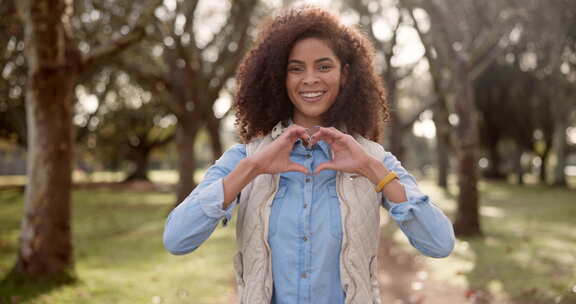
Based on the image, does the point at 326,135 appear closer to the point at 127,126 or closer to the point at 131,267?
the point at 131,267

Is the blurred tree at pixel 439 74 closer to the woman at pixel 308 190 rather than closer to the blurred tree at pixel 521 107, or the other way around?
the woman at pixel 308 190

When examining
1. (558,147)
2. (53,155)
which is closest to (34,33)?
(53,155)

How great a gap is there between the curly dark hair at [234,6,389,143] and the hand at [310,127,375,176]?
339mm

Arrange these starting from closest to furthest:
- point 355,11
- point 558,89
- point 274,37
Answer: point 274,37 < point 355,11 < point 558,89

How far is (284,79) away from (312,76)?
0.58 feet

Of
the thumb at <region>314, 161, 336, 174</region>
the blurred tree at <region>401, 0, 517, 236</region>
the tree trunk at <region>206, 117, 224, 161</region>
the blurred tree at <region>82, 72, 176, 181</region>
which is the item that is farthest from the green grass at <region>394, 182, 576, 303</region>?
the blurred tree at <region>82, 72, 176, 181</region>

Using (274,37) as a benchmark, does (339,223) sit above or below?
below

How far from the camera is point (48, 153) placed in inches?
259

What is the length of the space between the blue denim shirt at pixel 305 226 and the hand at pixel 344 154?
0.15 m

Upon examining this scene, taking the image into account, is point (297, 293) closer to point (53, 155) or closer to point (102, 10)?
point (53, 155)

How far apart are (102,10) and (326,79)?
35.2 feet

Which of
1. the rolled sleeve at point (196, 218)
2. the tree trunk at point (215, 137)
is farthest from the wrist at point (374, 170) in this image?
the tree trunk at point (215, 137)

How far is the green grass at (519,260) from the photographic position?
22.7ft

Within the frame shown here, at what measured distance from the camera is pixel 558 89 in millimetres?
22312
